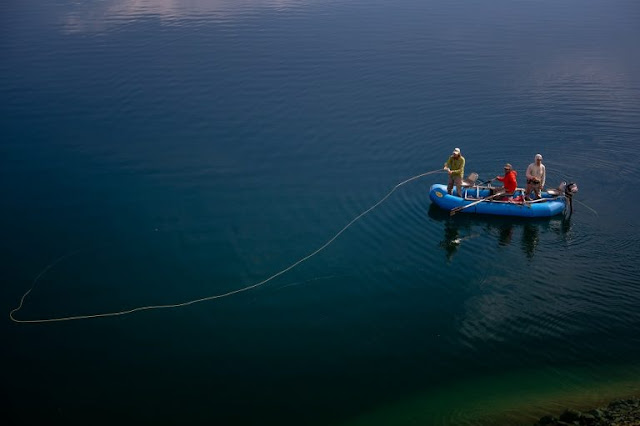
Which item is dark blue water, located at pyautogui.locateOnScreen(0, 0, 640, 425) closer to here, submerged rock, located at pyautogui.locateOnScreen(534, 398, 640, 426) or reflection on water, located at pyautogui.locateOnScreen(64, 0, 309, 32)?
submerged rock, located at pyautogui.locateOnScreen(534, 398, 640, 426)

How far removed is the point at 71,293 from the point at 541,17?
39261mm

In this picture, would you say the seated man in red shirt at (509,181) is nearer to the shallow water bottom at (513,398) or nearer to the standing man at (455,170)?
the standing man at (455,170)

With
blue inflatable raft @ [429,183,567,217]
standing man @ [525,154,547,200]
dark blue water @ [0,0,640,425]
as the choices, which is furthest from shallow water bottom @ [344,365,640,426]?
standing man @ [525,154,547,200]

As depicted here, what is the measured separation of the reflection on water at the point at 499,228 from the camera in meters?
22.3

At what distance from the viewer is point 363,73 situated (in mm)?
36750

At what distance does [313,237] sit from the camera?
22719mm

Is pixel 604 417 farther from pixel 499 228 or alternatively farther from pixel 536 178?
pixel 536 178

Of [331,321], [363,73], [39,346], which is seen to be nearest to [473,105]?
[363,73]

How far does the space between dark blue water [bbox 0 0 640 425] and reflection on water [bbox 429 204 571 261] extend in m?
0.10

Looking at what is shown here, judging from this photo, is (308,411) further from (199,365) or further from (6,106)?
(6,106)

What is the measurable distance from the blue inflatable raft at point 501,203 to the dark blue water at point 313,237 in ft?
1.51

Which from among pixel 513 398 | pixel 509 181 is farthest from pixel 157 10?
pixel 513 398

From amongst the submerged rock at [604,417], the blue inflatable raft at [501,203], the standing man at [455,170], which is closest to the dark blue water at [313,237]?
the blue inflatable raft at [501,203]

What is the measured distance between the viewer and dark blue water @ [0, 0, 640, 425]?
1694 centimetres
